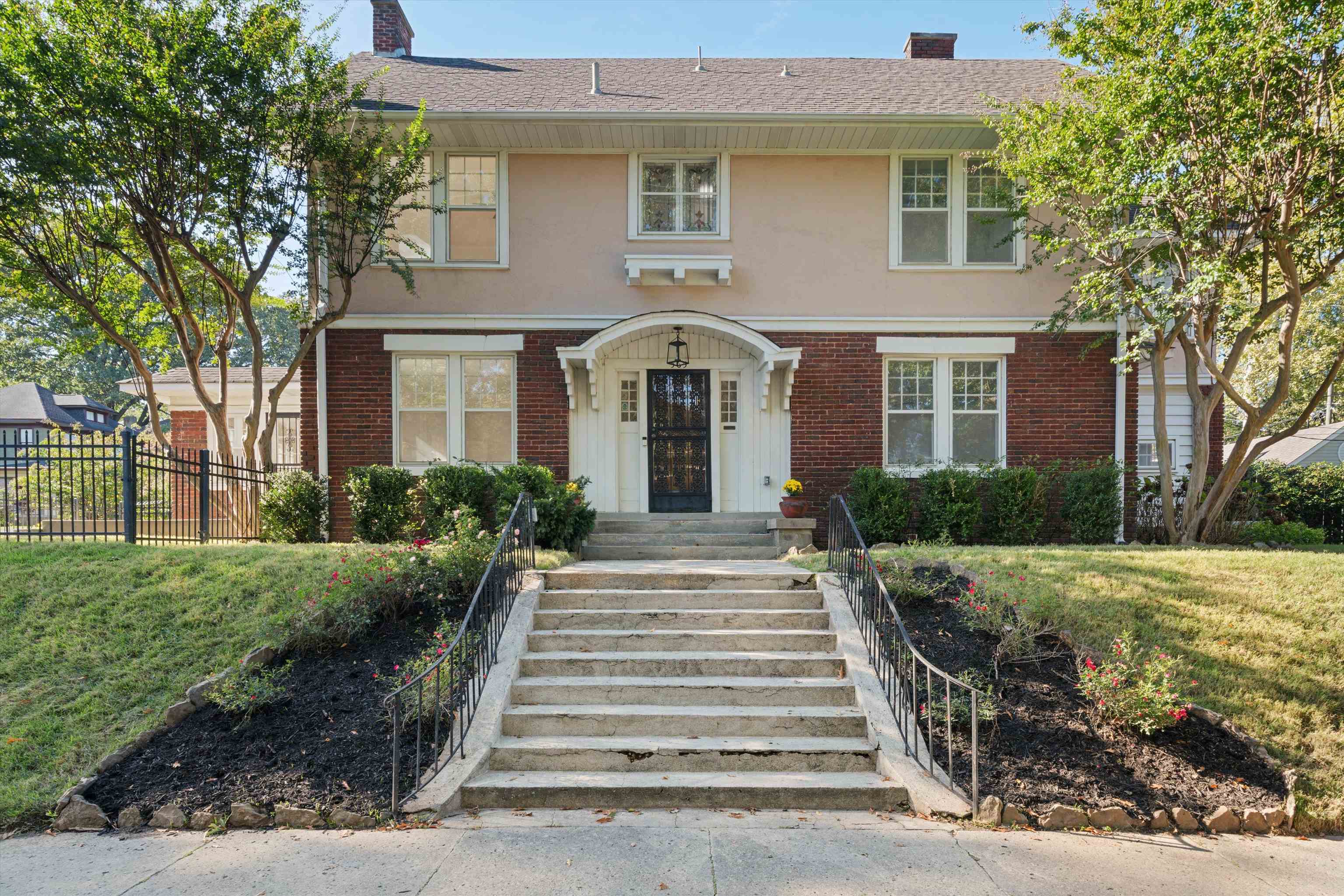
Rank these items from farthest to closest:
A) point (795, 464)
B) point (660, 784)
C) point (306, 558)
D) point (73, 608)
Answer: point (795, 464) < point (306, 558) < point (73, 608) < point (660, 784)

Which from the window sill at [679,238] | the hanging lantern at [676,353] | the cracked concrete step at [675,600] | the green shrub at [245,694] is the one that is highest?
the window sill at [679,238]

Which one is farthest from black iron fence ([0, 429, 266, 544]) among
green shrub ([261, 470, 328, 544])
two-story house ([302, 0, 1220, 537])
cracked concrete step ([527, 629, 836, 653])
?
cracked concrete step ([527, 629, 836, 653])

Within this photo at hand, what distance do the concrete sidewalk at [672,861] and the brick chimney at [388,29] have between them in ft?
41.7

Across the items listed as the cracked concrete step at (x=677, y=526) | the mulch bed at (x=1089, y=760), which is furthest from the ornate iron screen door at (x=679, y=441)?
the mulch bed at (x=1089, y=760)

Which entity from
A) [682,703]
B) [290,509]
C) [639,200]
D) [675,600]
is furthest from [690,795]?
[639,200]

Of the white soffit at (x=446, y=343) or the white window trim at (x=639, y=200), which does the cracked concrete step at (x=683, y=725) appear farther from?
the white window trim at (x=639, y=200)

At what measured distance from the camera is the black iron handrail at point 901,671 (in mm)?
4766

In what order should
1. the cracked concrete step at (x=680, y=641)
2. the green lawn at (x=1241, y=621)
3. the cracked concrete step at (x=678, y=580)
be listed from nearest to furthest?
1. the green lawn at (x=1241, y=621)
2. the cracked concrete step at (x=680, y=641)
3. the cracked concrete step at (x=678, y=580)

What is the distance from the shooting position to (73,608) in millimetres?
6781

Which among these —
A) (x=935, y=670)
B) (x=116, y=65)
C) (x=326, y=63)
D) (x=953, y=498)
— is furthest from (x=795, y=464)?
(x=116, y=65)

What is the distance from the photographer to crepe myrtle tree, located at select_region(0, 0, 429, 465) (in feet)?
27.3

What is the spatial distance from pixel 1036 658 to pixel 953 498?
4.22 metres

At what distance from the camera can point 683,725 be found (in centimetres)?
546

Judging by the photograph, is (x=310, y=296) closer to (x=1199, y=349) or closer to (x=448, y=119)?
(x=448, y=119)
